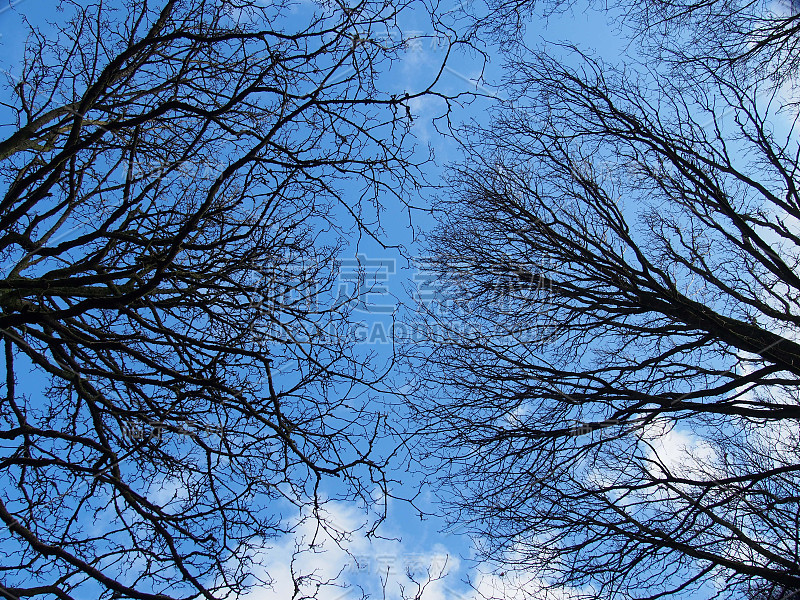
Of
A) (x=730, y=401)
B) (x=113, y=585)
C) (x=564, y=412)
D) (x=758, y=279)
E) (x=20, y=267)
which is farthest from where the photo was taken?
(x=758, y=279)

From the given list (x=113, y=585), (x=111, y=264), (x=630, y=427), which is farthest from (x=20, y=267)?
(x=630, y=427)

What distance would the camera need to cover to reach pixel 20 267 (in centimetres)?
330

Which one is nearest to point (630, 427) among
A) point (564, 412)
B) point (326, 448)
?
point (564, 412)

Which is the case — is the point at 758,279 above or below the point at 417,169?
below

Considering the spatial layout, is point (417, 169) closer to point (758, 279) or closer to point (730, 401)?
point (730, 401)

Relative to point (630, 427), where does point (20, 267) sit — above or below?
above

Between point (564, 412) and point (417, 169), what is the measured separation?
2591 millimetres

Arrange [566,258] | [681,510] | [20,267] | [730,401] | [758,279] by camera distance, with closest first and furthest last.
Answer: [20,267] → [681,510] → [730,401] → [758,279] → [566,258]

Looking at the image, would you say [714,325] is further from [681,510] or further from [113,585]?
[113,585]

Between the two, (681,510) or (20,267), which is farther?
(681,510)

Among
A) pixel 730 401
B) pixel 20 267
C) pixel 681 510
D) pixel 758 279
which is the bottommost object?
pixel 681 510

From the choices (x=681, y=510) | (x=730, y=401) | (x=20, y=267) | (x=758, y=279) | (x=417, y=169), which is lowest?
(x=681, y=510)

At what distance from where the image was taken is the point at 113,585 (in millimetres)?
2932

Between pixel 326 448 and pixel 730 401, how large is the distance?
323 centimetres
